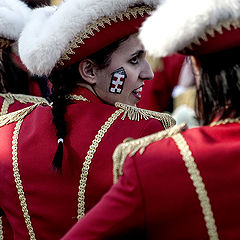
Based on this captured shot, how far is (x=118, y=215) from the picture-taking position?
69.9 inches

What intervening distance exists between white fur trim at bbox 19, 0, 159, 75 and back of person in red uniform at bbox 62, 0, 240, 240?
587 mm

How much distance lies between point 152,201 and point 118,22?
916 mm

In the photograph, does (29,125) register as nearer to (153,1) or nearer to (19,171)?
(19,171)

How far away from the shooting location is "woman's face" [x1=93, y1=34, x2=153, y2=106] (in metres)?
2.53

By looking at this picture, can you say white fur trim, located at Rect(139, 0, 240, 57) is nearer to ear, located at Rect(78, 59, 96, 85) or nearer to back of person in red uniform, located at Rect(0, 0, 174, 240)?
back of person in red uniform, located at Rect(0, 0, 174, 240)

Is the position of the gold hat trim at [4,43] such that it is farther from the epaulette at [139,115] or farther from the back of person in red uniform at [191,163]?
the back of person in red uniform at [191,163]

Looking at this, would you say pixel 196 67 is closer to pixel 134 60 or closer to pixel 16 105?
pixel 134 60

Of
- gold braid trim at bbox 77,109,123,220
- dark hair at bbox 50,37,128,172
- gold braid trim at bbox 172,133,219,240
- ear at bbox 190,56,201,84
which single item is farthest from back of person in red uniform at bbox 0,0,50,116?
gold braid trim at bbox 172,133,219,240

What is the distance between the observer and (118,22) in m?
2.44

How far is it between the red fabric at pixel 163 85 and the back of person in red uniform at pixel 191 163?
313 centimetres

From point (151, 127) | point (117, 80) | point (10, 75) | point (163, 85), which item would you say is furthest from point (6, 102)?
point (163, 85)

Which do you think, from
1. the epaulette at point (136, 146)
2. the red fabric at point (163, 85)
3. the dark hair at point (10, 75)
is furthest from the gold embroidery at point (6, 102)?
the red fabric at point (163, 85)

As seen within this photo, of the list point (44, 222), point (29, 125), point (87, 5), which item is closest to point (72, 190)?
point (44, 222)

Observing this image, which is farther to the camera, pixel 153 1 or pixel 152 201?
pixel 153 1
